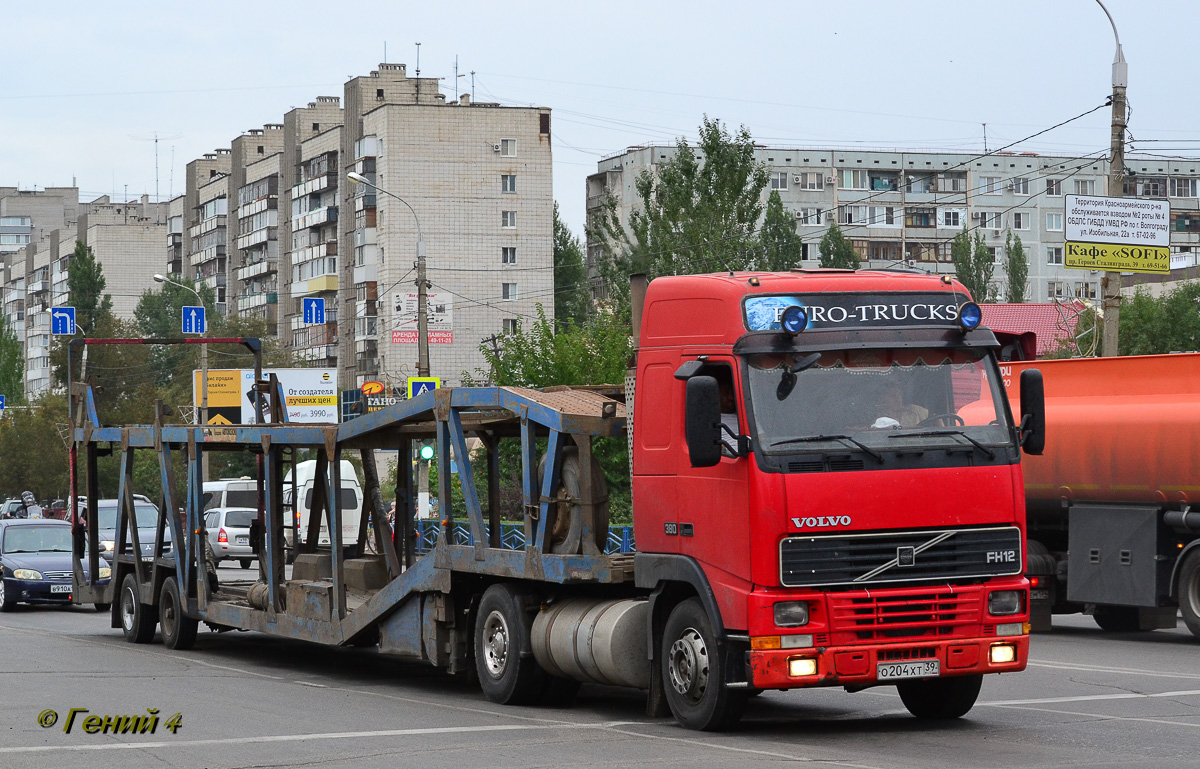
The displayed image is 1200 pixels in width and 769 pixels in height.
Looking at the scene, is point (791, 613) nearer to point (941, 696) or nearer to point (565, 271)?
point (941, 696)

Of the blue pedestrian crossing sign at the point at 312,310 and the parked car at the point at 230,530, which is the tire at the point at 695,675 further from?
the blue pedestrian crossing sign at the point at 312,310

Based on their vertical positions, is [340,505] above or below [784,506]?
below

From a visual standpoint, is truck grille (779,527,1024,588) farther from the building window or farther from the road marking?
the building window

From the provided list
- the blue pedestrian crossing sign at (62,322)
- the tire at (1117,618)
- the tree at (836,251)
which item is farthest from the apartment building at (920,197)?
the tire at (1117,618)

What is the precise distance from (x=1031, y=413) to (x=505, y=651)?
457cm

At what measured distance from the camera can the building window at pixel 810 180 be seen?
99250 mm

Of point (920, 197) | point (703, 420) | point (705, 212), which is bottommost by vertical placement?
point (703, 420)

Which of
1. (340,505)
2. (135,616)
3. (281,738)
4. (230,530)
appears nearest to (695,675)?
(281,738)

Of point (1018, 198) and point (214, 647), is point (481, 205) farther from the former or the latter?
point (214, 647)

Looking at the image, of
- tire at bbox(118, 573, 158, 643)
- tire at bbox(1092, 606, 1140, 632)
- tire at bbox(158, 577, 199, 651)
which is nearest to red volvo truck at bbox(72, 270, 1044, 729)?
tire at bbox(158, 577, 199, 651)

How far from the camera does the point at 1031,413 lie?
421 inches

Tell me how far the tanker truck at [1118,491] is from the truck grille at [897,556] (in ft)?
26.0

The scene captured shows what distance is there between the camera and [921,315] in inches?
419

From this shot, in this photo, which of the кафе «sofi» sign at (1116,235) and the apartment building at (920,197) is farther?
the apartment building at (920,197)
